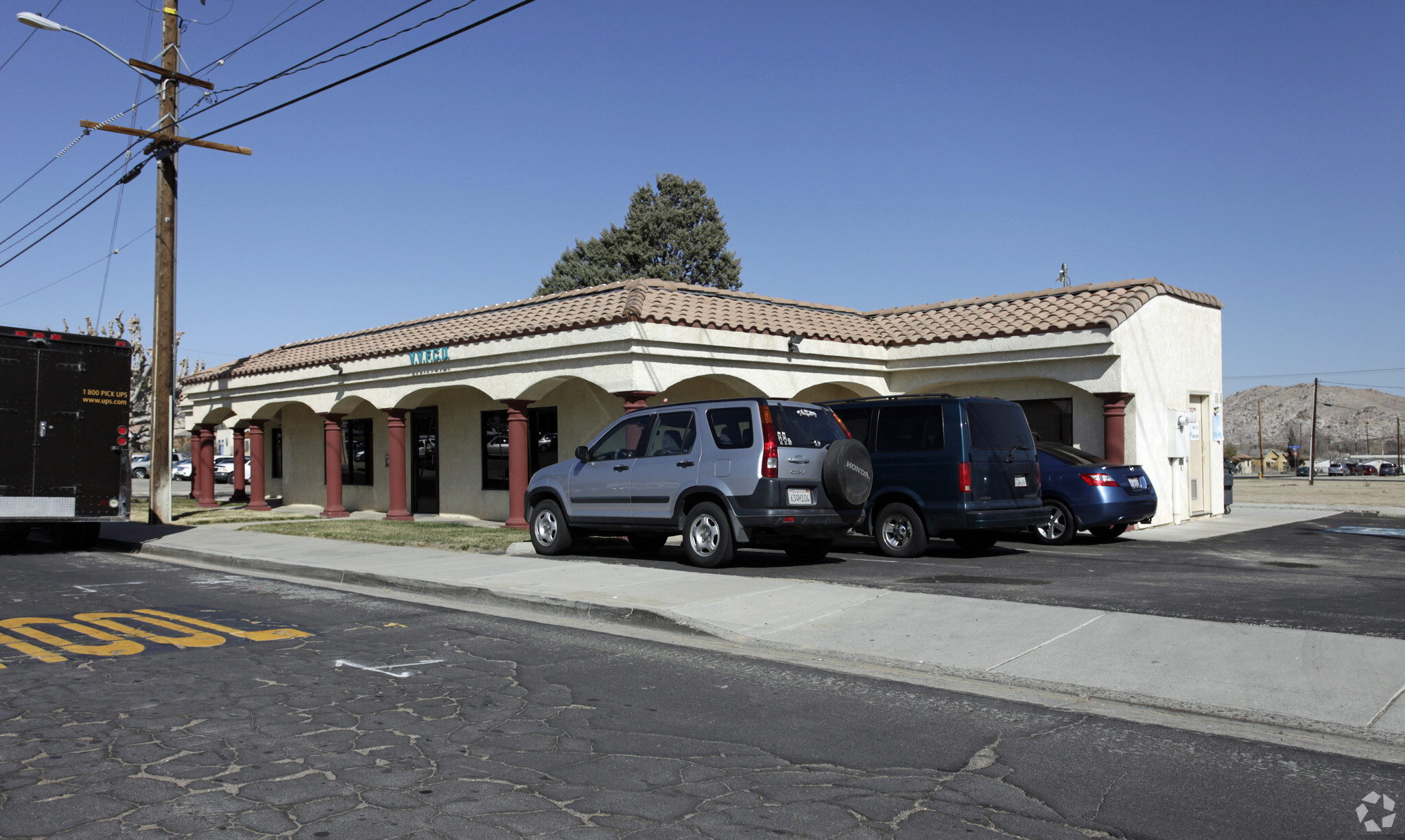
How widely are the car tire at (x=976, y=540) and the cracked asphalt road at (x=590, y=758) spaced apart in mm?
7105

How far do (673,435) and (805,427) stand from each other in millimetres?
1599

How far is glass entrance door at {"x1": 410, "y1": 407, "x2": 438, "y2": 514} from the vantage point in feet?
74.1

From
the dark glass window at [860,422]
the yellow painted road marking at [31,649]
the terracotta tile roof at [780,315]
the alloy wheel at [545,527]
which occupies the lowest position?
the yellow painted road marking at [31,649]

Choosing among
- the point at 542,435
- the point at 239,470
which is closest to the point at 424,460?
the point at 542,435

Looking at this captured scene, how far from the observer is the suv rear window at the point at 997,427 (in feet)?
42.1

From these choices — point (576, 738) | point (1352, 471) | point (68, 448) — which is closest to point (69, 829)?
point (576, 738)

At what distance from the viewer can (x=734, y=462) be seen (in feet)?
37.4

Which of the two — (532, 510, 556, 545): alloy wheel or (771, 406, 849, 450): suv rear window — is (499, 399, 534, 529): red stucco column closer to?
(532, 510, 556, 545): alloy wheel

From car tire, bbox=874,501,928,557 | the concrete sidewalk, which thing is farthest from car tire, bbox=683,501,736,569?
car tire, bbox=874,501,928,557

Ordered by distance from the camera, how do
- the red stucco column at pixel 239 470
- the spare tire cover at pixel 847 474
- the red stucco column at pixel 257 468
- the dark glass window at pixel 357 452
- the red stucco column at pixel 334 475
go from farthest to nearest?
the red stucco column at pixel 239 470
the red stucco column at pixel 257 468
the dark glass window at pixel 357 452
the red stucco column at pixel 334 475
the spare tire cover at pixel 847 474

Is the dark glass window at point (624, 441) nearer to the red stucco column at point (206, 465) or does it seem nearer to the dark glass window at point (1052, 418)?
the dark glass window at point (1052, 418)

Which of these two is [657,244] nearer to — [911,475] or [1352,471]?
[911,475]

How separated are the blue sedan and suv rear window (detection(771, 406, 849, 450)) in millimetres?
4666

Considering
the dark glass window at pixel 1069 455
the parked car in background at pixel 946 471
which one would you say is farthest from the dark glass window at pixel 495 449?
the dark glass window at pixel 1069 455
